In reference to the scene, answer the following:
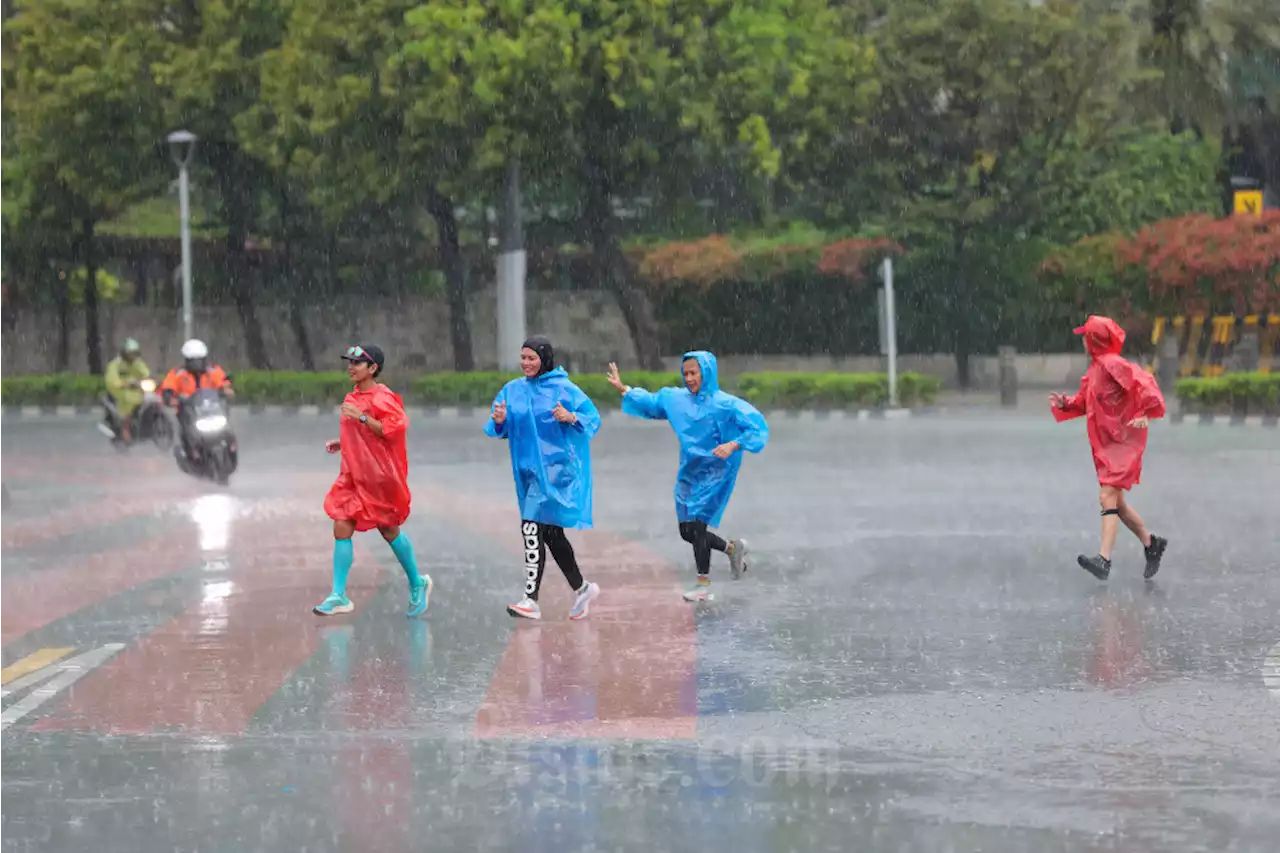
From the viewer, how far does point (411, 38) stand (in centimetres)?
4088

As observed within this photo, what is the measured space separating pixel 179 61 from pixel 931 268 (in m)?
16.4

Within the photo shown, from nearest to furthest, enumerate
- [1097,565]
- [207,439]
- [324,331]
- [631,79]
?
1. [1097,565]
2. [207,439]
3. [631,79]
4. [324,331]

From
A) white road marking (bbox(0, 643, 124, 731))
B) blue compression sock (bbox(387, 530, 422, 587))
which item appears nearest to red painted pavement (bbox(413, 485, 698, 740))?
blue compression sock (bbox(387, 530, 422, 587))

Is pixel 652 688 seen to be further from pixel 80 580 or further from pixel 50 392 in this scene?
pixel 50 392

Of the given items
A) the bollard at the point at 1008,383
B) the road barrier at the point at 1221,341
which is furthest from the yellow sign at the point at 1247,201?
the bollard at the point at 1008,383

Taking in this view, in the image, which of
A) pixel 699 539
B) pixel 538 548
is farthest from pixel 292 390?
pixel 538 548

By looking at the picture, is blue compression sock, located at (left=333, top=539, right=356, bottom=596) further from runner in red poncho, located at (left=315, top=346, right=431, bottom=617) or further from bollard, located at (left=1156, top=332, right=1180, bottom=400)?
bollard, located at (left=1156, top=332, right=1180, bottom=400)

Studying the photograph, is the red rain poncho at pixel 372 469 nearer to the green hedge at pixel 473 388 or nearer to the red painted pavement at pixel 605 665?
the red painted pavement at pixel 605 665

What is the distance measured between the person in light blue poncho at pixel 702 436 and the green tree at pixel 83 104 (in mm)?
35267

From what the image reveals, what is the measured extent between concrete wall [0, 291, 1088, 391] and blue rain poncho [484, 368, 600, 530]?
41.0 m

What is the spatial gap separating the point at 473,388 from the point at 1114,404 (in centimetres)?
2816

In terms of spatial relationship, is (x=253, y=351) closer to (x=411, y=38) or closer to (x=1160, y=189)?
(x=411, y=38)

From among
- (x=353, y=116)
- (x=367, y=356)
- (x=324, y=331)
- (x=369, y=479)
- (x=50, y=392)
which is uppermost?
(x=353, y=116)

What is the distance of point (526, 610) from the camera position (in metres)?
11.8
